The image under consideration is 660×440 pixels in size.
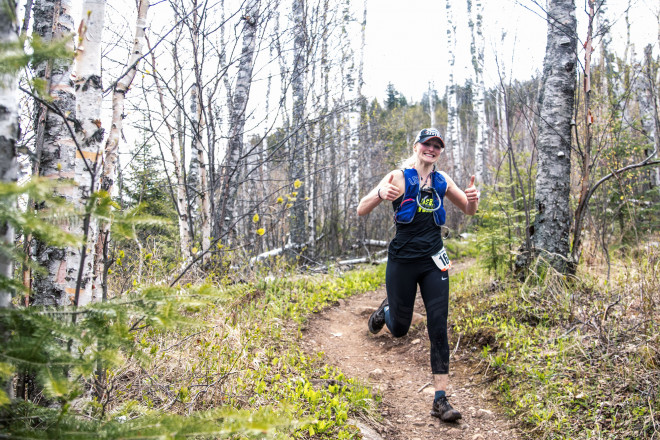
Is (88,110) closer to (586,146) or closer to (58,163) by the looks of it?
(58,163)

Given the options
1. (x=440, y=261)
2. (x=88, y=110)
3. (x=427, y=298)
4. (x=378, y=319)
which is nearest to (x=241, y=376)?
(x=427, y=298)

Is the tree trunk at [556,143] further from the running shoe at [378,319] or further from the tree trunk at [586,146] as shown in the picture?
the running shoe at [378,319]

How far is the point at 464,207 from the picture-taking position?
3904 millimetres

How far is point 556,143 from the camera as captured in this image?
199 inches

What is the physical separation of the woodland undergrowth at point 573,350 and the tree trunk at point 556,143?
0.45m

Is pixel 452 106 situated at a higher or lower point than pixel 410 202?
higher

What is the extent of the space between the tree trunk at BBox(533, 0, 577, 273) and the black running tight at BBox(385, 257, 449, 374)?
2.14m

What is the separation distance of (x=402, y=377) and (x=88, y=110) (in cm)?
379

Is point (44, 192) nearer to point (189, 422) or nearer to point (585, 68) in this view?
point (189, 422)

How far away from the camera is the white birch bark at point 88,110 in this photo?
6.93 ft

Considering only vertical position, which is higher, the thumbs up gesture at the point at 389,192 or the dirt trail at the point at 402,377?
the thumbs up gesture at the point at 389,192

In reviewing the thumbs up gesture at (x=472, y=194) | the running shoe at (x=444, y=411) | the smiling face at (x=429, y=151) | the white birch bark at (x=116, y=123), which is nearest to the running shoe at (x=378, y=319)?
the running shoe at (x=444, y=411)

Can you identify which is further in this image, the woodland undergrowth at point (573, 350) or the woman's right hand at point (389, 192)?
the woman's right hand at point (389, 192)

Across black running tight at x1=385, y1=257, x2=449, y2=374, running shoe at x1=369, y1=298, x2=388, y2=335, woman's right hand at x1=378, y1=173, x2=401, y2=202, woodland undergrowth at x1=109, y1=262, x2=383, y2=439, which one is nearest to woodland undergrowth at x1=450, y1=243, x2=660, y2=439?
black running tight at x1=385, y1=257, x2=449, y2=374
